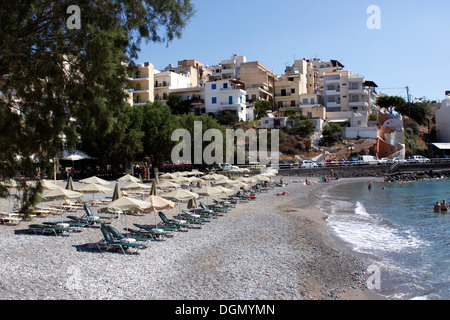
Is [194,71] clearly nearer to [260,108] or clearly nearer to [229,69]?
[229,69]

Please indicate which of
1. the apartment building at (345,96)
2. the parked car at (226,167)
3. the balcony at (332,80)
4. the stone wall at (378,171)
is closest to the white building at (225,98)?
the apartment building at (345,96)

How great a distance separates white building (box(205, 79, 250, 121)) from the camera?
238 ft

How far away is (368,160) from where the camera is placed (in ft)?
191

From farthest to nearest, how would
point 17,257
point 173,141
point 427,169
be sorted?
point 427,169, point 173,141, point 17,257

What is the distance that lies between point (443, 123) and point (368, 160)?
29.1 m

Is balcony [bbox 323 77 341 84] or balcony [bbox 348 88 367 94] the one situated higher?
balcony [bbox 323 77 341 84]

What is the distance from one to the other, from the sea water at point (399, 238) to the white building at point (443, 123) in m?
47.5

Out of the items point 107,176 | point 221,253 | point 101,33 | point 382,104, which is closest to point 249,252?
point 221,253

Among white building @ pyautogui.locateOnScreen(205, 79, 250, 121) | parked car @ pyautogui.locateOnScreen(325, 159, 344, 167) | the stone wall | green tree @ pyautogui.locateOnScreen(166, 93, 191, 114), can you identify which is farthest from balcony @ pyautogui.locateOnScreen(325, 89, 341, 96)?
green tree @ pyautogui.locateOnScreen(166, 93, 191, 114)

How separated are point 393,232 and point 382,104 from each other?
74224mm

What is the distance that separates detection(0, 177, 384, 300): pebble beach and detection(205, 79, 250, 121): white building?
56510mm

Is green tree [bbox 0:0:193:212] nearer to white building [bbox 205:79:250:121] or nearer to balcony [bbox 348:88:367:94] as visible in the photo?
white building [bbox 205:79:250:121]
